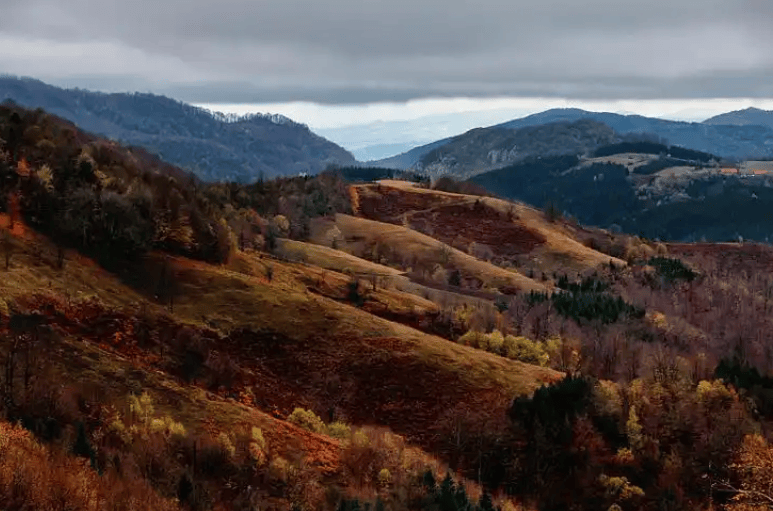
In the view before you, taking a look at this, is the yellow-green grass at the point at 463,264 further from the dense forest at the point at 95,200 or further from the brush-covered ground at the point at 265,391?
the dense forest at the point at 95,200

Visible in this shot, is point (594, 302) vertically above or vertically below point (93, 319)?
below

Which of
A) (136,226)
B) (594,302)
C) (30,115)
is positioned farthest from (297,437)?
(594,302)

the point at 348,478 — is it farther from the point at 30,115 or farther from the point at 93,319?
the point at 30,115

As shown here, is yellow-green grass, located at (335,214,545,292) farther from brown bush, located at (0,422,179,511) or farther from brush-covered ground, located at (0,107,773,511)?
brown bush, located at (0,422,179,511)

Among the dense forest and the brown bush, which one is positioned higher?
the dense forest

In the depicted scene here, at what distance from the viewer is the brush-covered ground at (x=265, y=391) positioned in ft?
136

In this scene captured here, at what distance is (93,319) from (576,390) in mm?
42586

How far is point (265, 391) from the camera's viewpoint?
5891 centimetres

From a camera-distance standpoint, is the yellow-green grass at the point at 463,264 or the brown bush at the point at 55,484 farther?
the yellow-green grass at the point at 463,264

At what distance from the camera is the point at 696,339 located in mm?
134625

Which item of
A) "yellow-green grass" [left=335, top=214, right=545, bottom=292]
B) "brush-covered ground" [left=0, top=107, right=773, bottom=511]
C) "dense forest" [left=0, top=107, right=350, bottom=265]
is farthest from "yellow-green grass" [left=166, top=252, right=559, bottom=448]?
"yellow-green grass" [left=335, top=214, right=545, bottom=292]

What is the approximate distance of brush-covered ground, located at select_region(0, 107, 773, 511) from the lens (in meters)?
41.5

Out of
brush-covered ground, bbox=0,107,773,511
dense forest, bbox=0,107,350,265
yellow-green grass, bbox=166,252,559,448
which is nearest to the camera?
brush-covered ground, bbox=0,107,773,511

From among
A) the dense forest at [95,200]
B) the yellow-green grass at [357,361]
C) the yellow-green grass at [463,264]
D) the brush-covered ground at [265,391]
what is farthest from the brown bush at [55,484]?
the yellow-green grass at [463,264]
